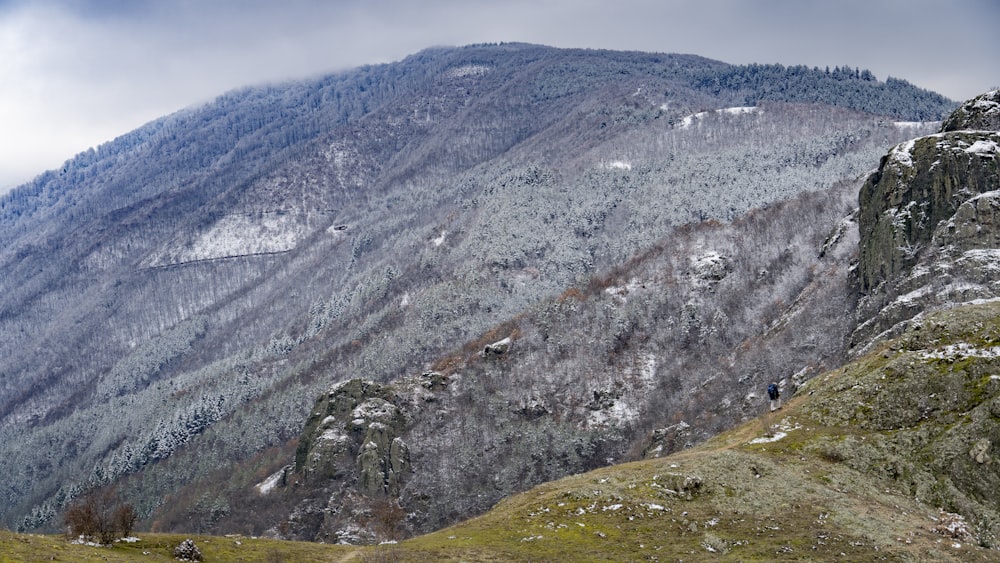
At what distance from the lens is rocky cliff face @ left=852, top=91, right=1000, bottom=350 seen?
3287 inches

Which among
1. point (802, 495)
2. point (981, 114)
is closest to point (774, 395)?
point (802, 495)

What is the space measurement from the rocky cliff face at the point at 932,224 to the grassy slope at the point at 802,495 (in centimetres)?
1652

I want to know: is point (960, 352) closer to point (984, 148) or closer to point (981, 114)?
point (984, 148)

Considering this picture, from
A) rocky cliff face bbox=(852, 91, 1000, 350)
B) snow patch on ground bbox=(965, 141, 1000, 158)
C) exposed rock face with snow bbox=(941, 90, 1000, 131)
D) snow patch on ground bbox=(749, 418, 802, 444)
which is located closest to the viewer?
snow patch on ground bbox=(749, 418, 802, 444)

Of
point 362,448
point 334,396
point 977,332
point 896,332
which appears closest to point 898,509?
point 977,332

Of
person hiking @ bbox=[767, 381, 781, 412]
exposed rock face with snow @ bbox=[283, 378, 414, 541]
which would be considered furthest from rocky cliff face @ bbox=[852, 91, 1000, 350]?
exposed rock face with snow @ bbox=[283, 378, 414, 541]

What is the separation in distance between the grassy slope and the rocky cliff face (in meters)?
16.5

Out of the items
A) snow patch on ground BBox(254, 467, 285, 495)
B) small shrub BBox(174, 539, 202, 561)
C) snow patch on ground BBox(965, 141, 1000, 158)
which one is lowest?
snow patch on ground BBox(254, 467, 285, 495)

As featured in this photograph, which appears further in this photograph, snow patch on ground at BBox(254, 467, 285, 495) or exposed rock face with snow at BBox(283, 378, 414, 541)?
snow patch on ground at BBox(254, 467, 285, 495)

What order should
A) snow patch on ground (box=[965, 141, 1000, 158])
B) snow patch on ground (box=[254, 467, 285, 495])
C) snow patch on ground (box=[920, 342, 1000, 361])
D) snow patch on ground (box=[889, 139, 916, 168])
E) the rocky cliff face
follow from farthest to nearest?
snow patch on ground (box=[254, 467, 285, 495]), snow patch on ground (box=[889, 139, 916, 168]), snow patch on ground (box=[965, 141, 1000, 158]), the rocky cliff face, snow patch on ground (box=[920, 342, 1000, 361])

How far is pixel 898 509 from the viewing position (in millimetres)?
50375

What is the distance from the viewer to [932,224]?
320 ft

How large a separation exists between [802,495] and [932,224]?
2439 inches

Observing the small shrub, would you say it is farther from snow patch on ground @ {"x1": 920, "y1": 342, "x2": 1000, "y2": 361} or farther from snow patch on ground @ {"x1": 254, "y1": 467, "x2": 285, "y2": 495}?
snow patch on ground @ {"x1": 254, "y1": 467, "x2": 285, "y2": 495}
